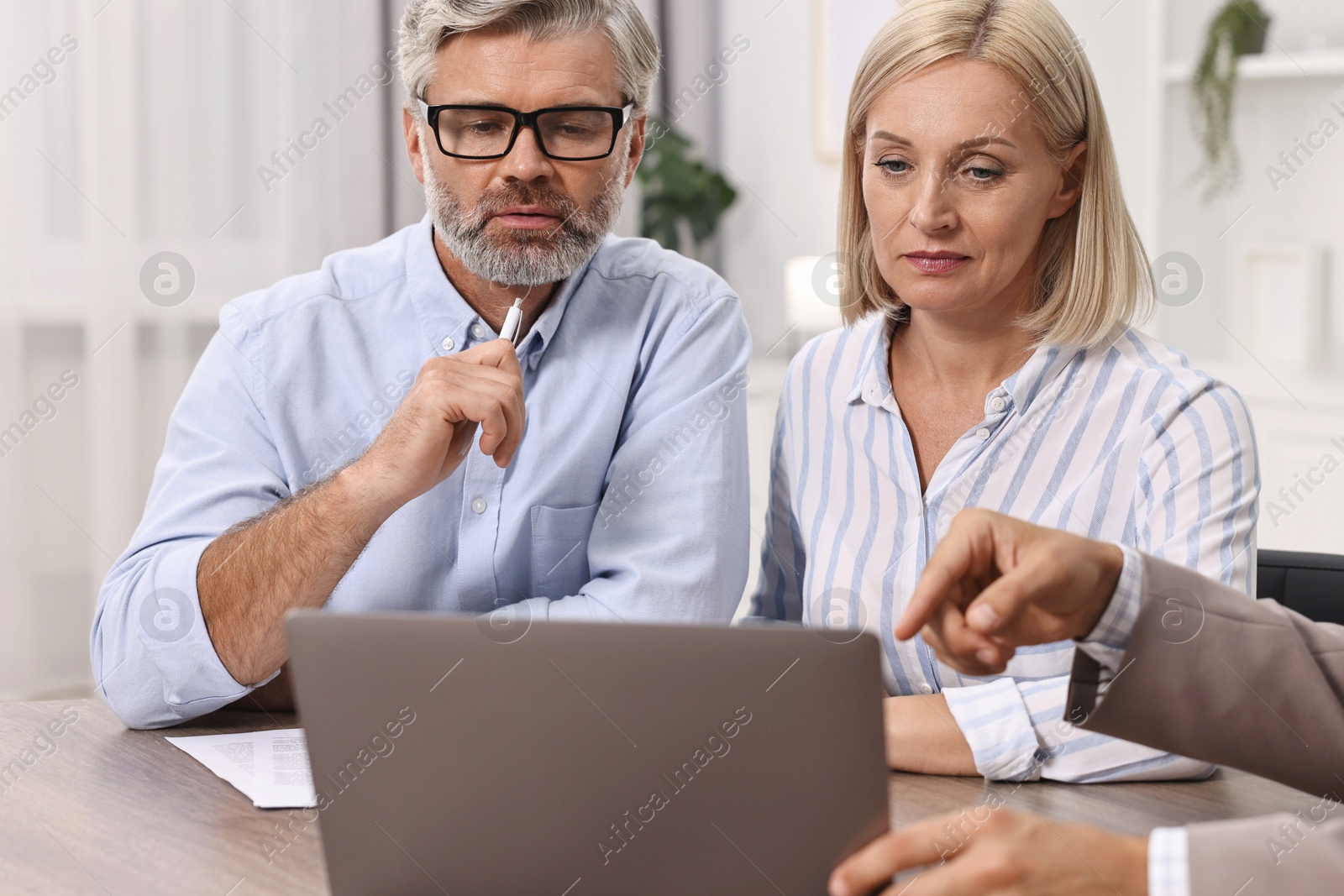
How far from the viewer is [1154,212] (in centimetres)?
307

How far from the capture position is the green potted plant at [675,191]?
344cm

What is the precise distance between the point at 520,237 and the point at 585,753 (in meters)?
0.83

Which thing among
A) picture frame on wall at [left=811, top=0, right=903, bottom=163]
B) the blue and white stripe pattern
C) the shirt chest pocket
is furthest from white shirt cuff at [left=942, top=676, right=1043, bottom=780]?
picture frame on wall at [left=811, top=0, right=903, bottom=163]

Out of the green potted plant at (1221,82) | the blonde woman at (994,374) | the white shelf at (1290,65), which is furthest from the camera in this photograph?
the green potted plant at (1221,82)

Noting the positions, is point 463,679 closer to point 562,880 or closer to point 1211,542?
point 562,880

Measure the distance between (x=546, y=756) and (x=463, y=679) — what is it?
0.07 m

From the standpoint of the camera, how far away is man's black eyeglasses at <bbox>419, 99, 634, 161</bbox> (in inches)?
54.2

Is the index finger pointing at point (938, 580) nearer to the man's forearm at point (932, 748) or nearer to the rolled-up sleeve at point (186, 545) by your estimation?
the man's forearm at point (932, 748)

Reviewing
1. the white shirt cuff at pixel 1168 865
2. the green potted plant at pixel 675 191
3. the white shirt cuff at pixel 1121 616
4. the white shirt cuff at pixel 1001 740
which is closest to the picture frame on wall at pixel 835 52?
the green potted plant at pixel 675 191

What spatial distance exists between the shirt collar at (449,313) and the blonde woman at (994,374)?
338 millimetres

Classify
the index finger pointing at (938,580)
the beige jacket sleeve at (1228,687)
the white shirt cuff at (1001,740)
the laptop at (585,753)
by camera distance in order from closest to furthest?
the laptop at (585,753), the index finger pointing at (938,580), the beige jacket sleeve at (1228,687), the white shirt cuff at (1001,740)

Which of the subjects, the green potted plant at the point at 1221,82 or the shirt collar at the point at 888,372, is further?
the green potted plant at the point at 1221,82

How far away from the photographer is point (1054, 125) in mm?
1224

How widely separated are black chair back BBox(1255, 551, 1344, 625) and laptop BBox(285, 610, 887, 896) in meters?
0.86
